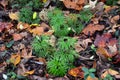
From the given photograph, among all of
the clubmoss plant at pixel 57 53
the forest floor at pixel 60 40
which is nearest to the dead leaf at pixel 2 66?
the forest floor at pixel 60 40

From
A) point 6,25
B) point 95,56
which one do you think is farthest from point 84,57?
point 6,25

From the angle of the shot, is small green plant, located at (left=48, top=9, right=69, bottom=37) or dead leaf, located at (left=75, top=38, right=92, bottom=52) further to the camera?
small green plant, located at (left=48, top=9, right=69, bottom=37)

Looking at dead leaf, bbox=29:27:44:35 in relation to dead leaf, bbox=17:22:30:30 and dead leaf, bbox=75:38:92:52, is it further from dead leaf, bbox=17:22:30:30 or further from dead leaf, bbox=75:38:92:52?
dead leaf, bbox=75:38:92:52

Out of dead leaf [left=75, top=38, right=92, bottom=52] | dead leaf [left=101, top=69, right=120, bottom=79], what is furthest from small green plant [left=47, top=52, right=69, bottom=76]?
dead leaf [left=101, top=69, right=120, bottom=79]

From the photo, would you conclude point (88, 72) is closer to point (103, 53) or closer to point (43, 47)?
→ point (103, 53)

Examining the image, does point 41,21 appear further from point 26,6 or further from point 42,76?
point 42,76

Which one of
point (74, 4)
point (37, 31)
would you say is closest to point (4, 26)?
point (37, 31)
